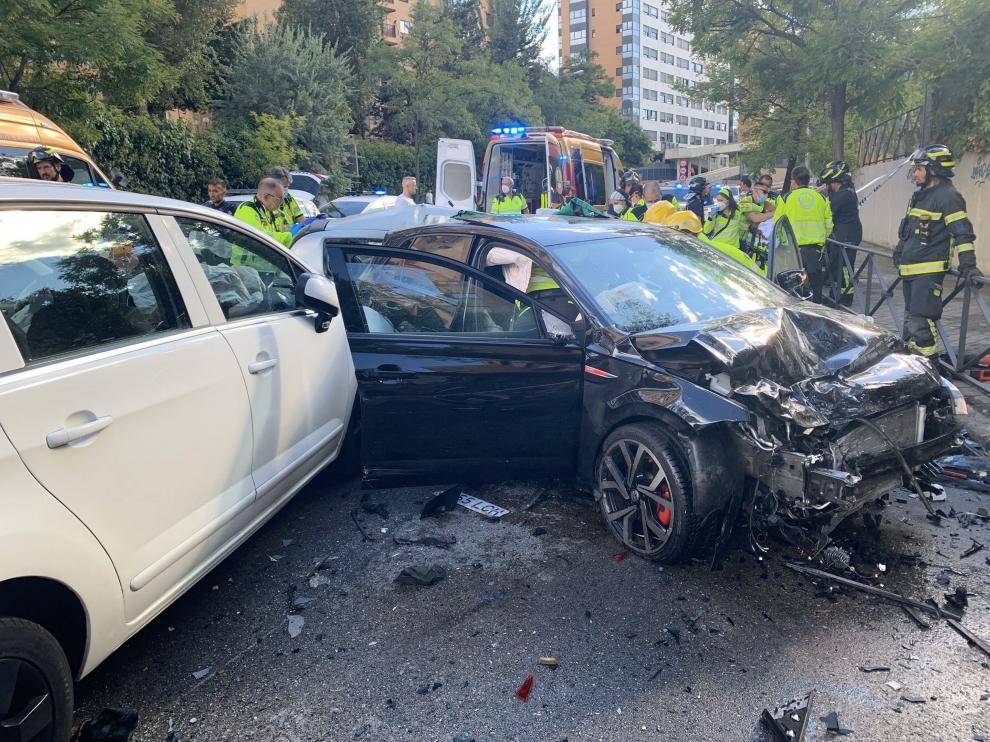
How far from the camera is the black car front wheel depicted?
126 inches

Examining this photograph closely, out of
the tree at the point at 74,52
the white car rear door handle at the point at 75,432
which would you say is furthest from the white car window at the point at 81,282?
the tree at the point at 74,52

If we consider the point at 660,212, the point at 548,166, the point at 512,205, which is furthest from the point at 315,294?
the point at 548,166

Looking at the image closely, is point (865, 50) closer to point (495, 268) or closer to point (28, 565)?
point (495, 268)

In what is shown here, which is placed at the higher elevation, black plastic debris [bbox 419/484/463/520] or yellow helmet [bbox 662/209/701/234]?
yellow helmet [bbox 662/209/701/234]

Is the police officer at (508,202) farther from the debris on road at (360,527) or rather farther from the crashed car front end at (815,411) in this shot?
the crashed car front end at (815,411)

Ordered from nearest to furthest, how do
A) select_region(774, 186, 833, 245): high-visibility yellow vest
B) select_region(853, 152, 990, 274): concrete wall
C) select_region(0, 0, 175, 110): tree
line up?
select_region(774, 186, 833, 245): high-visibility yellow vest → select_region(0, 0, 175, 110): tree → select_region(853, 152, 990, 274): concrete wall

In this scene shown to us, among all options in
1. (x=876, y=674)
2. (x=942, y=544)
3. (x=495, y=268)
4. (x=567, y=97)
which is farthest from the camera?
(x=567, y=97)

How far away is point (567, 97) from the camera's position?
52.5m

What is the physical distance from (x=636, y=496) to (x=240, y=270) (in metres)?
2.17

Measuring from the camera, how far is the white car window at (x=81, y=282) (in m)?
2.11

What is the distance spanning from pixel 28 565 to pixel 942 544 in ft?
12.4

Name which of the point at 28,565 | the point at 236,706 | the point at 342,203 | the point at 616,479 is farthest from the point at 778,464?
the point at 342,203

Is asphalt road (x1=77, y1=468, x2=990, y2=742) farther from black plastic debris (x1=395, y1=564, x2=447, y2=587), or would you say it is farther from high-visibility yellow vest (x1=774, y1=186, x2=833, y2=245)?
high-visibility yellow vest (x1=774, y1=186, x2=833, y2=245)

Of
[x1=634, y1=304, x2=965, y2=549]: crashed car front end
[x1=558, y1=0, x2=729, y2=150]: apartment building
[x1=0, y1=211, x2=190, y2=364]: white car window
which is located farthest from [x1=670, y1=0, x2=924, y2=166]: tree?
[x1=558, y1=0, x2=729, y2=150]: apartment building
